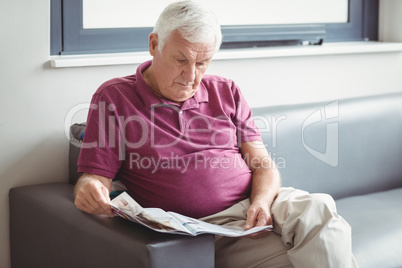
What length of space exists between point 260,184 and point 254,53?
3.02ft

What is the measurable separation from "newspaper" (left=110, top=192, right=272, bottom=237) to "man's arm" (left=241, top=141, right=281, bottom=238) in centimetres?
15

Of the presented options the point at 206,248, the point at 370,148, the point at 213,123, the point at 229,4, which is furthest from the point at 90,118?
A: the point at 370,148

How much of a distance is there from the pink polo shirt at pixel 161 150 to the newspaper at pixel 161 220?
7.8 inches

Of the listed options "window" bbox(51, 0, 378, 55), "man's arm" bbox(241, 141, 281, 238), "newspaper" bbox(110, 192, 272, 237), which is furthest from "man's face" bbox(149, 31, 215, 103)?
"window" bbox(51, 0, 378, 55)

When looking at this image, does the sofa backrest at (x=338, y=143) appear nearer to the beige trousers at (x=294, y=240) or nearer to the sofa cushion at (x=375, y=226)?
the sofa cushion at (x=375, y=226)

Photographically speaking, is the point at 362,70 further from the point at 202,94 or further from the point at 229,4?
the point at 202,94

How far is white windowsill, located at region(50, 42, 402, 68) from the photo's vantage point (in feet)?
7.65

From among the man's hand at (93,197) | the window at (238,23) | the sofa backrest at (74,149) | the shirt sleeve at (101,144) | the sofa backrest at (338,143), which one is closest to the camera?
the man's hand at (93,197)

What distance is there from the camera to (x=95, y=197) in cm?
174

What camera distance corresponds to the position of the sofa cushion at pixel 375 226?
2.11 meters

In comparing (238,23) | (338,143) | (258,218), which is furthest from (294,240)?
(238,23)

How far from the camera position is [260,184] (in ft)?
6.86

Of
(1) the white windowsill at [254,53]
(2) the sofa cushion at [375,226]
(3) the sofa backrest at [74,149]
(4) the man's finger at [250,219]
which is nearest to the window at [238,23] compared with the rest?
(1) the white windowsill at [254,53]

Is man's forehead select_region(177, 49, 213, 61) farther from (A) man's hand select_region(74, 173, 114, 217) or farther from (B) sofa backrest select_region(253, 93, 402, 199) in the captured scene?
(B) sofa backrest select_region(253, 93, 402, 199)
